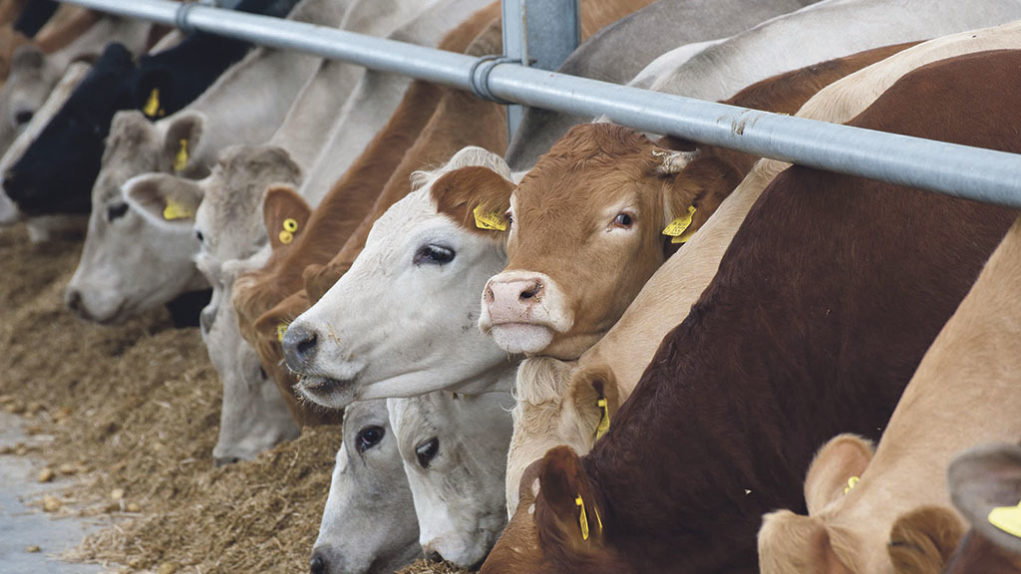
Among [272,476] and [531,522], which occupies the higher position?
[531,522]

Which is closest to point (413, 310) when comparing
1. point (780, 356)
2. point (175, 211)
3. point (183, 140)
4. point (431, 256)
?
point (431, 256)

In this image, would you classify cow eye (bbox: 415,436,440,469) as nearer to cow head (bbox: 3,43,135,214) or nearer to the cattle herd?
the cattle herd

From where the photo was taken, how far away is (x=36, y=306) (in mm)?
7172

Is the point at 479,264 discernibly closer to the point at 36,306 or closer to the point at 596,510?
the point at 596,510

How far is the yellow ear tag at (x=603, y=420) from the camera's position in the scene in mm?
2795

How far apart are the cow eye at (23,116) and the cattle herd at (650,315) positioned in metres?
3.32

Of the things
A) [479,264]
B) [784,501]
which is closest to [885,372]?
[784,501]

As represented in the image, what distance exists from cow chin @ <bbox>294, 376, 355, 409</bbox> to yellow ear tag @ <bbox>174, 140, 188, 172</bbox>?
312cm

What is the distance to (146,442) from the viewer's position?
5488 mm

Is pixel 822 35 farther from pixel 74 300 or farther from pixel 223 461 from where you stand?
pixel 74 300

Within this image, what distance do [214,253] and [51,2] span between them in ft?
14.9

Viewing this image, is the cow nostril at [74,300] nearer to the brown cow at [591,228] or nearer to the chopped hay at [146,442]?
the chopped hay at [146,442]

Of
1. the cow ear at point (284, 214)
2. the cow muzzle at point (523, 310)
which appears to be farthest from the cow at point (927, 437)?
the cow ear at point (284, 214)

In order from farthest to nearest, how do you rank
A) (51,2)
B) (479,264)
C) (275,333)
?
(51,2) < (275,333) < (479,264)
